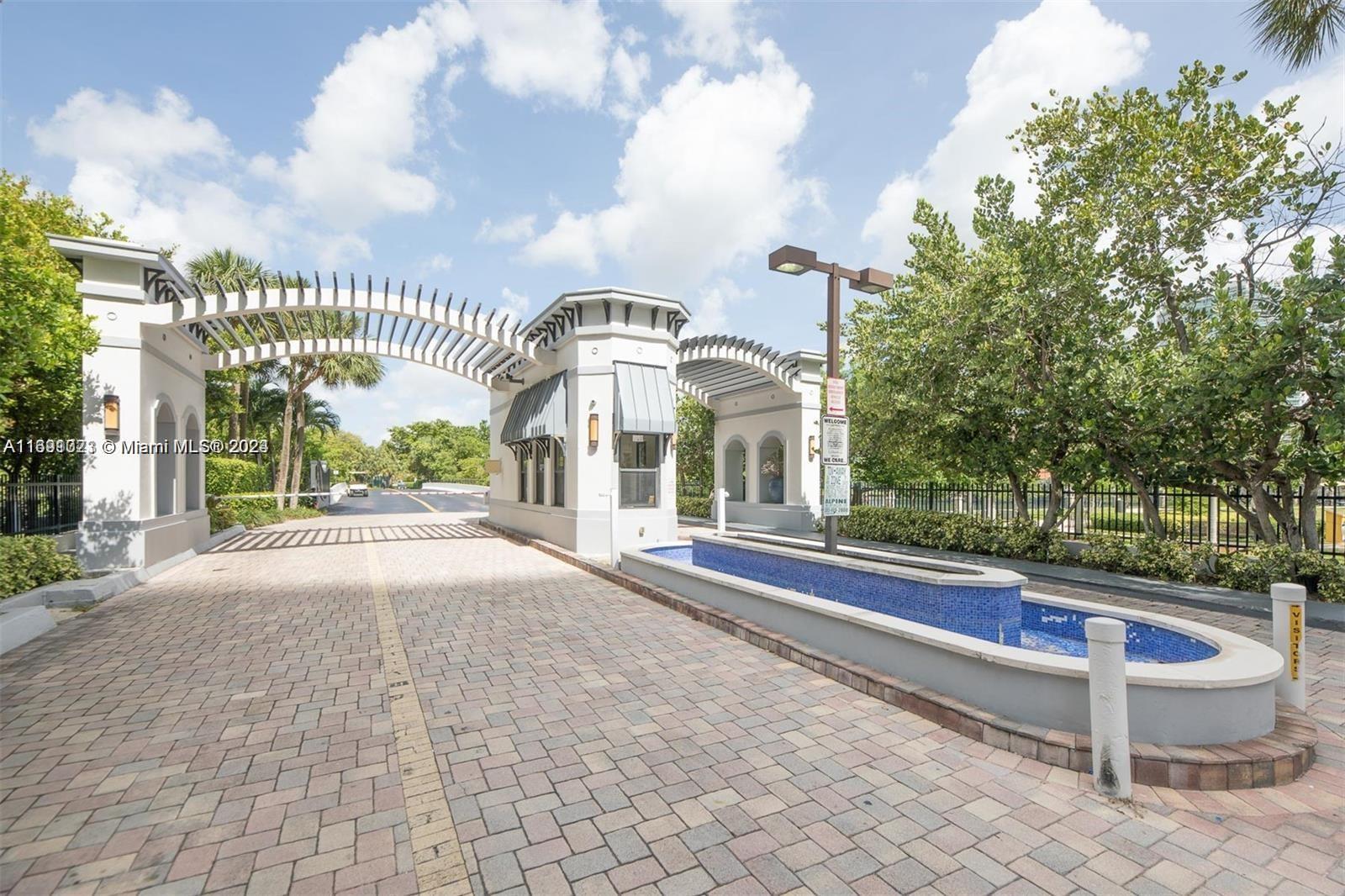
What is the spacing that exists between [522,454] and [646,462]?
532 cm

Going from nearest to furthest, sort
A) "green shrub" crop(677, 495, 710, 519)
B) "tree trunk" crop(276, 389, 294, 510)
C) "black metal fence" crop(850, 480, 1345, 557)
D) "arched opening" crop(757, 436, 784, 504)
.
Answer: "black metal fence" crop(850, 480, 1345, 557) → "arched opening" crop(757, 436, 784, 504) → "green shrub" crop(677, 495, 710, 519) → "tree trunk" crop(276, 389, 294, 510)

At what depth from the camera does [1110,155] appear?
10258mm

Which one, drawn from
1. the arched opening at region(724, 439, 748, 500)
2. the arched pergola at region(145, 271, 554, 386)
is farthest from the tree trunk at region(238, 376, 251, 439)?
the arched opening at region(724, 439, 748, 500)

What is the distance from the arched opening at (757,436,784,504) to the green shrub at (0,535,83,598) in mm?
15550

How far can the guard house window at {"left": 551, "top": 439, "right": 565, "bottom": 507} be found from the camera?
567 inches

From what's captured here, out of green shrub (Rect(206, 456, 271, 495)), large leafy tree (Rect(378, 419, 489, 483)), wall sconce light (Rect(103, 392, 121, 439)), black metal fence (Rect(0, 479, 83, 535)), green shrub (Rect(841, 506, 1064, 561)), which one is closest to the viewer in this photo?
wall sconce light (Rect(103, 392, 121, 439))

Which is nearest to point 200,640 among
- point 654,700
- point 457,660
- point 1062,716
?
point 457,660

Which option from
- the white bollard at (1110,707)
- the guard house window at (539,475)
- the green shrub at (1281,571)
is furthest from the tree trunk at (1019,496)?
the guard house window at (539,475)

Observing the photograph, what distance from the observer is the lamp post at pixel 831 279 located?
838cm

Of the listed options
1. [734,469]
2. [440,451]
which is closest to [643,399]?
[734,469]

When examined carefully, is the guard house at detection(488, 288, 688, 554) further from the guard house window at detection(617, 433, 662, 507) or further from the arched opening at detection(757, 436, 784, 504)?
the arched opening at detection(757, 436, 784, 504)

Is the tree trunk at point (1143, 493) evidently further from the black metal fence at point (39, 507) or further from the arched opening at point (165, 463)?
the black metal fence at point (39, 507)

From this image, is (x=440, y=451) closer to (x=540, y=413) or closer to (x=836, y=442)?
(x=540, y=413)

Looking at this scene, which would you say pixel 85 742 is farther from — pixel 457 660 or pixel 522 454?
pixel 522 454
